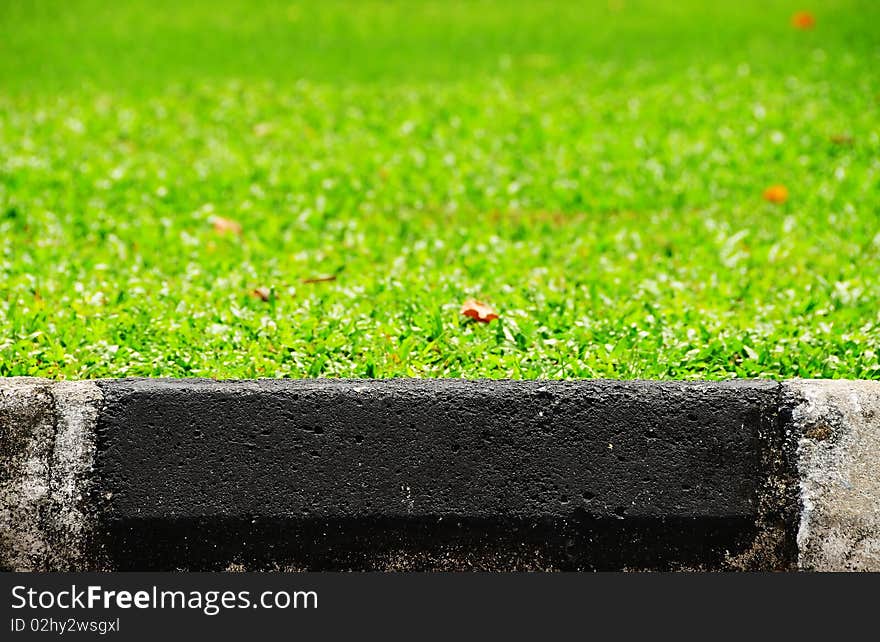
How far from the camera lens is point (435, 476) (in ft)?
9.15

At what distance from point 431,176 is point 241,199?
3.17ft

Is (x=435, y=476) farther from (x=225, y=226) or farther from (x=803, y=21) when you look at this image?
(x=803, y=21)

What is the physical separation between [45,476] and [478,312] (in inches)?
60.2

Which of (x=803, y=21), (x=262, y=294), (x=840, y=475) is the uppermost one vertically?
(x=803, y=21)

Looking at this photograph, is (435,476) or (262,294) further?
(262,294)

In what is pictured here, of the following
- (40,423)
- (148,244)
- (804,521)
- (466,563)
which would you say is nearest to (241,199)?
(148,244)

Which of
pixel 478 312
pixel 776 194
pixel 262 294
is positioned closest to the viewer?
pixel 478 312

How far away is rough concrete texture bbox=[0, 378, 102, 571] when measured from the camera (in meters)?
2.77

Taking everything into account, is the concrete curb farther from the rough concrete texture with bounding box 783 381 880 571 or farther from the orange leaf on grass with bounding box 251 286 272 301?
the orange leaf on grass with bounding box 251 286 272 301

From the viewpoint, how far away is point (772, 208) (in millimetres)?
4902

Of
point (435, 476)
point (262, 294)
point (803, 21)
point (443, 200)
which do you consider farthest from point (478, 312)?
point (803, 21)

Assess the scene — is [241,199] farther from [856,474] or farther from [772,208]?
[856,474]

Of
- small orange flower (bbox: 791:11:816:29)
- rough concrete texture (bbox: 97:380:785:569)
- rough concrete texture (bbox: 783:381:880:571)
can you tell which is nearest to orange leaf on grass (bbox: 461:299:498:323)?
rough concrete texture (bbox: 97:380:785:569)

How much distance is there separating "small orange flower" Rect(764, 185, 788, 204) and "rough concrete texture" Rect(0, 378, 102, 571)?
11.2 feet
